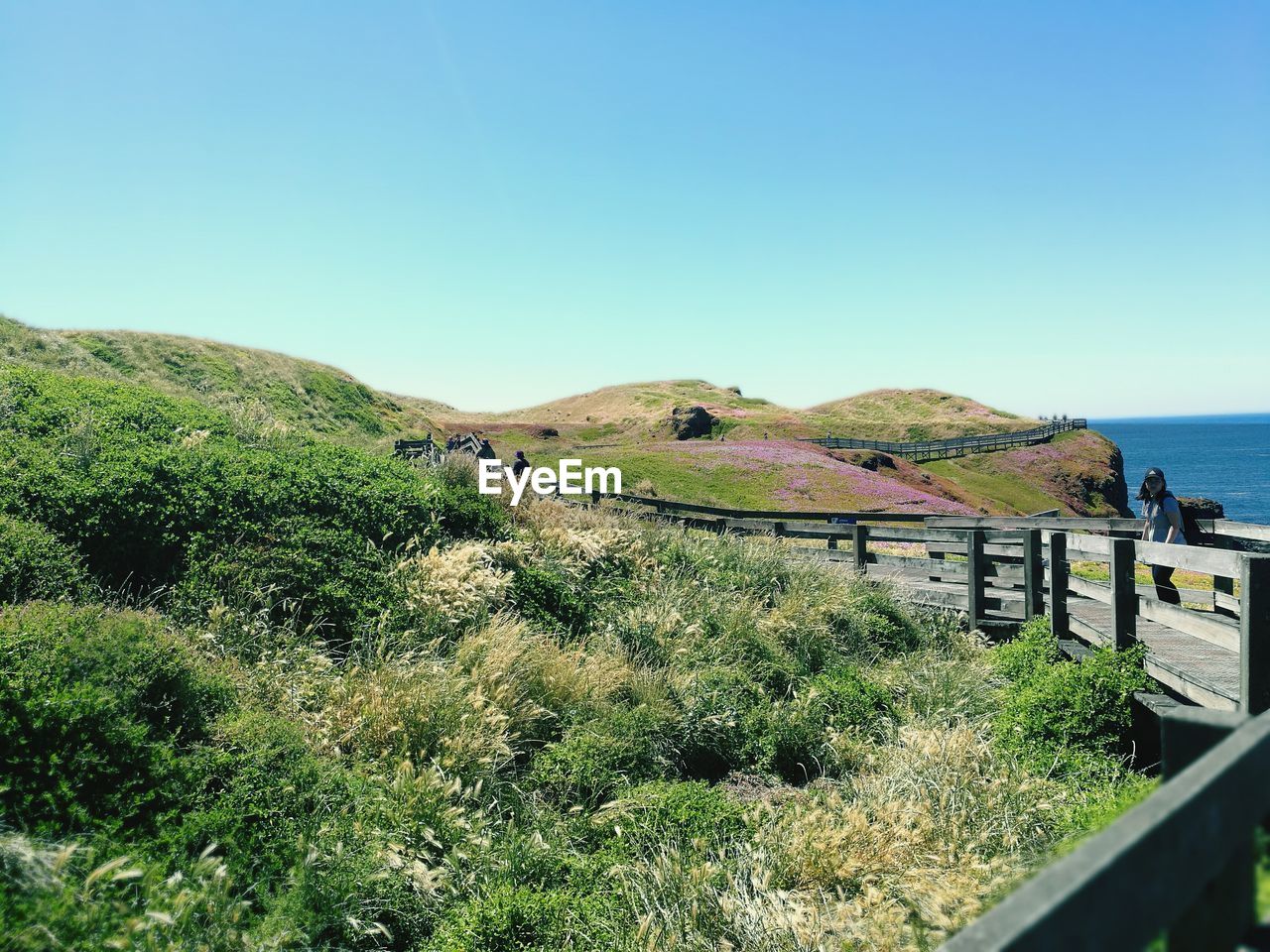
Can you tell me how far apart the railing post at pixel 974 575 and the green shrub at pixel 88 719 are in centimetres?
885

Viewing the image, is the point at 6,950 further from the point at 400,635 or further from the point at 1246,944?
the point at 400,635

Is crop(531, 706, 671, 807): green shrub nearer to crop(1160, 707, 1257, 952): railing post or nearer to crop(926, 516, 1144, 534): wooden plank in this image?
crop(1160, 707, 1257, 952): railing post

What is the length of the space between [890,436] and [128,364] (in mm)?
61014

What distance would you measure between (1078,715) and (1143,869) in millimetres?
5717

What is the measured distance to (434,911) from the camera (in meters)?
4.37

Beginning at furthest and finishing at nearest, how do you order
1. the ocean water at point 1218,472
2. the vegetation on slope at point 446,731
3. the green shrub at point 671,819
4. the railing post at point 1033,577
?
the ocean water at point 1218,472 → the railing post at point 1033,577 → the green shrub at point 671,819 → the vegetation on slope at point 446,731

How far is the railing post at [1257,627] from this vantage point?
466cm

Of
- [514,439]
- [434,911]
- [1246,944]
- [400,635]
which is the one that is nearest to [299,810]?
[434,911]

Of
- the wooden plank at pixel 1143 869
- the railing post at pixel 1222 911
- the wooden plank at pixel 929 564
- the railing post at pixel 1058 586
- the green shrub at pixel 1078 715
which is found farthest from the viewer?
the wooden plank at pixel 929 564

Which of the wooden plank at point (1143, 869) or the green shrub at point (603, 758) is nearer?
the wooden plank at point (1143, 869)

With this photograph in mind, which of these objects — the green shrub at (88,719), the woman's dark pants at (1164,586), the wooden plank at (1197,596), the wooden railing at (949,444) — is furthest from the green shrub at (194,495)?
the wooden railing at (949,444)

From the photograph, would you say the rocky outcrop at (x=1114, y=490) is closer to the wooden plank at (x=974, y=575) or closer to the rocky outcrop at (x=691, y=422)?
the rocky outcrop at (x=691, y=422)

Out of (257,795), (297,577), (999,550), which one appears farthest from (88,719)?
(999,550)

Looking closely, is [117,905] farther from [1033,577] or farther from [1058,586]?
[1033,577]
